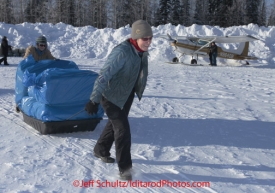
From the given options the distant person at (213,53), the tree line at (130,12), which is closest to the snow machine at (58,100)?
the distant person at (213,53)

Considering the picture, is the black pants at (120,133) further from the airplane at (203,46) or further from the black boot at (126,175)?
the airplane at (203,46)

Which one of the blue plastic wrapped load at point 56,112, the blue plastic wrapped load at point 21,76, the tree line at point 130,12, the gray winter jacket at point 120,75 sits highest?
the tree line at point 130,12

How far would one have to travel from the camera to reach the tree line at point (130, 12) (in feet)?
134

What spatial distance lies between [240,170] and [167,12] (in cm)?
3903

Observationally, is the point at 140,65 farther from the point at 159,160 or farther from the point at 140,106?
the point at 140,106

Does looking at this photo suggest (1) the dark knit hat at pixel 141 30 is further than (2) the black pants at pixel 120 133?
No

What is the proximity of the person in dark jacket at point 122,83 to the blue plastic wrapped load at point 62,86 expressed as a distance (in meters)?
1.29

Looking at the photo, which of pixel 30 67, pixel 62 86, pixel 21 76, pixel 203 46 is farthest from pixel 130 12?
pixel 62 86

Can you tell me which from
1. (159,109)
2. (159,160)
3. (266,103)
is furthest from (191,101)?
(159,160)

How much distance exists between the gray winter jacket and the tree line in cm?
3706

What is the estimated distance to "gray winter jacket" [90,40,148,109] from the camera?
3.24 meters

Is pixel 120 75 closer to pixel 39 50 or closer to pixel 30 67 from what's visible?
pixel 30 67

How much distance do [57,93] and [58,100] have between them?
0.31 ft

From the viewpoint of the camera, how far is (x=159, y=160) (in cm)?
399
